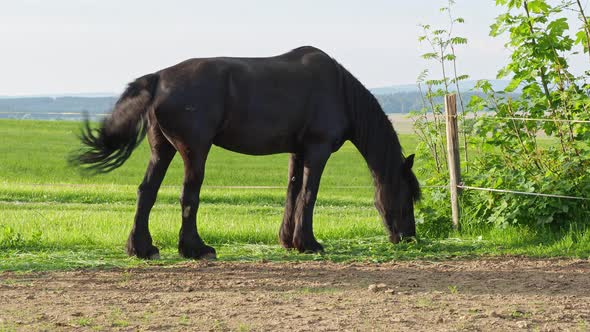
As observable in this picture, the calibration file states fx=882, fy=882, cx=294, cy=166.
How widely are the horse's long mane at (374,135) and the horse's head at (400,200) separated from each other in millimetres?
10

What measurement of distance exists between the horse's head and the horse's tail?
102 inches

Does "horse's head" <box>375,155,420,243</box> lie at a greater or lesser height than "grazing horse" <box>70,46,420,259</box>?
lesser

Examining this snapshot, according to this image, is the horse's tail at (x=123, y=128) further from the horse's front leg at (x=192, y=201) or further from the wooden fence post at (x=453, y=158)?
the wooden fence post at (x=453, y=158)

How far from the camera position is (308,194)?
8547mm

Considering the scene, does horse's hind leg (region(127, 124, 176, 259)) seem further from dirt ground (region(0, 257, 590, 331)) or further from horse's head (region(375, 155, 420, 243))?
horse's head (region(375, 155, 420, 243))

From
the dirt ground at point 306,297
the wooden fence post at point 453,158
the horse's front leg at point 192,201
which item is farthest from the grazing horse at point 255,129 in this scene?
the wooden fence post at point 453,158

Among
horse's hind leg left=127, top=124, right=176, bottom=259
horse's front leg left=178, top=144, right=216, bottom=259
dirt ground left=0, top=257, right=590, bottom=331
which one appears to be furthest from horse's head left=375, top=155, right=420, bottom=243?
horse's hind leg left=127, top=124, right=176, bottom=259

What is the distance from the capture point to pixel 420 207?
33.8ft

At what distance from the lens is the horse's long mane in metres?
8.77

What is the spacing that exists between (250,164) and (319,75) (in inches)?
763

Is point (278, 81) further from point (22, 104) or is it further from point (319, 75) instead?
point (22, 104)

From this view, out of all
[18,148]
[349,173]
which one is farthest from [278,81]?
[18,148]

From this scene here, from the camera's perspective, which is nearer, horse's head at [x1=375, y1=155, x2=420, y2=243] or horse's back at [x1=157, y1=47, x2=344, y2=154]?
horse's back at [x1=157, y1=47, x2=344, y2=154]

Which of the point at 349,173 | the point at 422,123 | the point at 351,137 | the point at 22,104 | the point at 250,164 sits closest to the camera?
the point at 351,137
